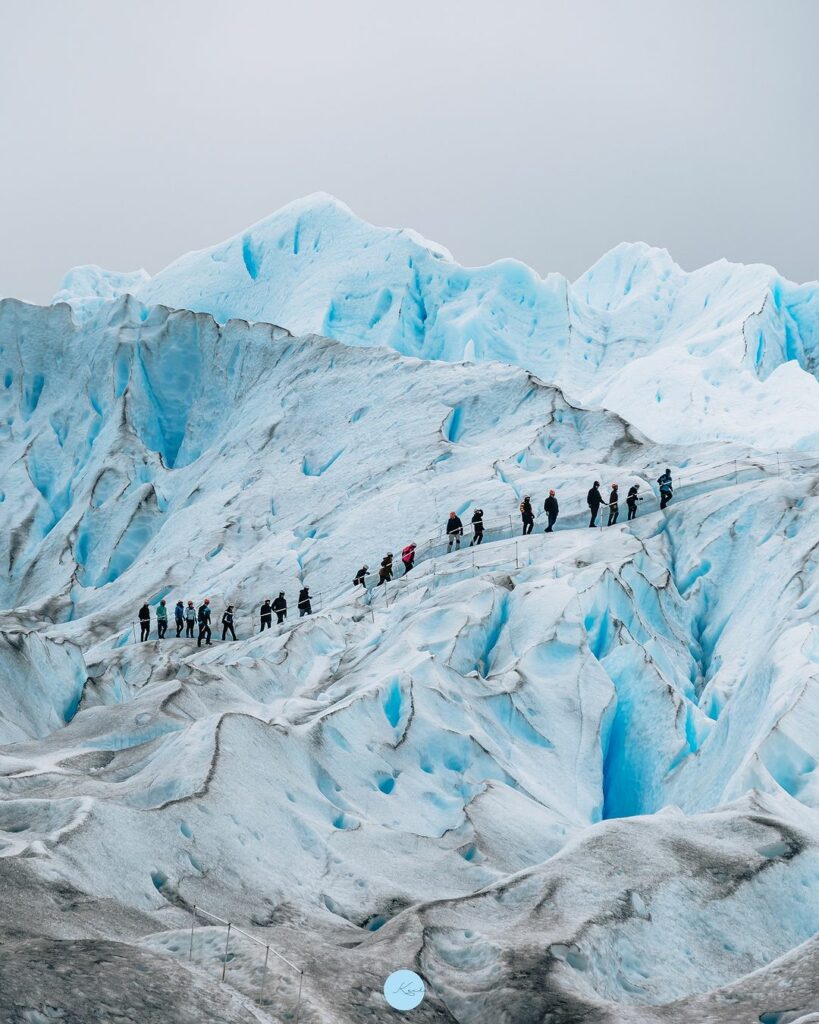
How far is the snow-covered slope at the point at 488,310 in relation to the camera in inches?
1716

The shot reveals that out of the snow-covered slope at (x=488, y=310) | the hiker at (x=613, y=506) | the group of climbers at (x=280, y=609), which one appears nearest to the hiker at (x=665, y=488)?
the hiker at (x=613, y=506)

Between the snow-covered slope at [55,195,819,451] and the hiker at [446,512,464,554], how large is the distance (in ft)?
55.3

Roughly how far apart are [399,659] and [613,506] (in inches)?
288

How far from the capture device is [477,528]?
24.5 metres

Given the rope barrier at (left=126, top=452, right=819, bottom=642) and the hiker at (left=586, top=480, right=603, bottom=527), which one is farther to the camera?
the rope barrier at (left=126, top=452, right=819, bottom=642)

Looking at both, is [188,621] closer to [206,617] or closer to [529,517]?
[206,617]

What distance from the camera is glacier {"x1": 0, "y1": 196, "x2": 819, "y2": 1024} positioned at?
8906mm

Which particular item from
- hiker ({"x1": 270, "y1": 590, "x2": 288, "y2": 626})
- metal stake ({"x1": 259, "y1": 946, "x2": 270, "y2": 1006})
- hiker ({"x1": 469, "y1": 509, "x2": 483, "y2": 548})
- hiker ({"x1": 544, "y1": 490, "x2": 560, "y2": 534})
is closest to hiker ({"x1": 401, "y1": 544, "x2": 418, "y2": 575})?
hiker ({"x1": 469, "y1": 509, "x2": 483, "y2": 548})

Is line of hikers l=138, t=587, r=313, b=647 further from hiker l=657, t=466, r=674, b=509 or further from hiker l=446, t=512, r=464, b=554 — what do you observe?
hiker l=657, t=466, r=674, b=509

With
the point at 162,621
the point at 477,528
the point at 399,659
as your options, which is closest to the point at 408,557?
the point at 477,528

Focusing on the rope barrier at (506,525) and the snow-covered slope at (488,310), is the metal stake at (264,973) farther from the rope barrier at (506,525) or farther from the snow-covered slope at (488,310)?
the snow-covered slope at (488,310)

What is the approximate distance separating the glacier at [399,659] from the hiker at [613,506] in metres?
0.69

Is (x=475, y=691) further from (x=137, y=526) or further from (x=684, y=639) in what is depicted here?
(x=137, y=526)

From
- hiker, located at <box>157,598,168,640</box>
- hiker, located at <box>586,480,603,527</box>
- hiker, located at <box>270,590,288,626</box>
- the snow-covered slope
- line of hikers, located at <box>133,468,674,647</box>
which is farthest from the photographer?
the snow-covered slope
